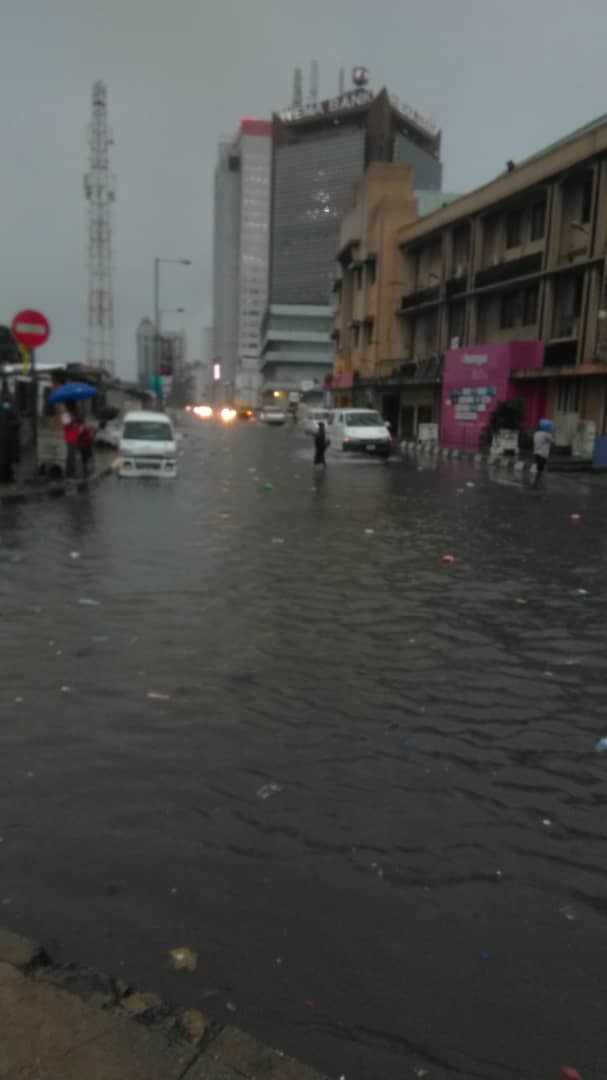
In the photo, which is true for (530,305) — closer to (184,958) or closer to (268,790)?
(268,790)

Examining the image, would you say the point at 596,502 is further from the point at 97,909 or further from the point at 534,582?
the point at 97,909

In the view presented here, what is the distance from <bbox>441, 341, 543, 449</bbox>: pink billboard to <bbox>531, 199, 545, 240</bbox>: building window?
239 inches

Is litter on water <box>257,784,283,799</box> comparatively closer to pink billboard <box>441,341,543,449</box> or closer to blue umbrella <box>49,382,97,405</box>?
blue umbrella <box>49,382,97,405</box>

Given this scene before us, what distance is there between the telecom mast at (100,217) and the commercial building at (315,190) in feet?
142

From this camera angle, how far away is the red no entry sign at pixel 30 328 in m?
16.3

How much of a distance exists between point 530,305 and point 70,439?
26.9 metres

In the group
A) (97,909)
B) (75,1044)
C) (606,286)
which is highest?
(606,286)

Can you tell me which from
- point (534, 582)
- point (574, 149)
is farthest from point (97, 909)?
point (574, 149)

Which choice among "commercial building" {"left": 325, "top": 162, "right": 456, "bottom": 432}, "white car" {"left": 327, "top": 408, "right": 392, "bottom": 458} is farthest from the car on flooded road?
"white car" {"left": 327, "top": 408, "right": 392, "bottom": 458}

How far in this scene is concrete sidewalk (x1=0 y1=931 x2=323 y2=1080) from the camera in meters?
2.23

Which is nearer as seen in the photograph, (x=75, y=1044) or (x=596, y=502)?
(x=75, y=1044)

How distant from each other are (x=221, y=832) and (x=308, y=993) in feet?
3.79

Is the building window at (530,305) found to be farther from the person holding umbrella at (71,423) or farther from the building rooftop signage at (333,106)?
the building rooftop signage at (333,106)

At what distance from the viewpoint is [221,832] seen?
3.93 metres
